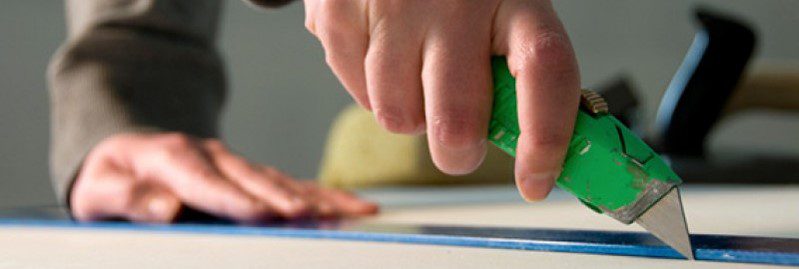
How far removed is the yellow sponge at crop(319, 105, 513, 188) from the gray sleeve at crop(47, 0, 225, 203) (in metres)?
0.42

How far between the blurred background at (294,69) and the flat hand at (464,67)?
6.89 ft

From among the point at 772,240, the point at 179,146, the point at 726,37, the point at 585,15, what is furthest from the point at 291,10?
the point at 772,240

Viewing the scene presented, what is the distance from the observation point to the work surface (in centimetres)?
40

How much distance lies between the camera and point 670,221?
1.22 ft

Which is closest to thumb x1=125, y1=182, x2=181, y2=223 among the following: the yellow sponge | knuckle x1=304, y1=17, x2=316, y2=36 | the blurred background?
knuckle x1=304, y1=17, x2=316, y2=36

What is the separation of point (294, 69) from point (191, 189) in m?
2.00

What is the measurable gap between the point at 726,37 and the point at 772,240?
918 millimetres

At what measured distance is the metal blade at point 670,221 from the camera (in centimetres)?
37

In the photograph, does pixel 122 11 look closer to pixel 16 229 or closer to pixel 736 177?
pixel 16 229

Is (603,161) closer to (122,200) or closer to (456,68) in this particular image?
(456,68)

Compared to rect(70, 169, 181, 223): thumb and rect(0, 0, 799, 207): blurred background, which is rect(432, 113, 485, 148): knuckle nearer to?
rect(70, 169, 181, 223): thumb

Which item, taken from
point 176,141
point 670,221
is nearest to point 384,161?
point 176,141

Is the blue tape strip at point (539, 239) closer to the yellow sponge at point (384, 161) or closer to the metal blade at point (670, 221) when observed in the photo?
the metal blade at point (670, 221)

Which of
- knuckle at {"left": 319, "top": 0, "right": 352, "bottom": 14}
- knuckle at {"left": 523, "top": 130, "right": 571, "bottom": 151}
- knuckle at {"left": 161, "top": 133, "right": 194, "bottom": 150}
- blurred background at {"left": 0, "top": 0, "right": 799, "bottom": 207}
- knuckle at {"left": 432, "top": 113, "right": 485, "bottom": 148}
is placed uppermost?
knuckle at {"left": 319, "top": 0, "right": 352, "bottom": 14}
